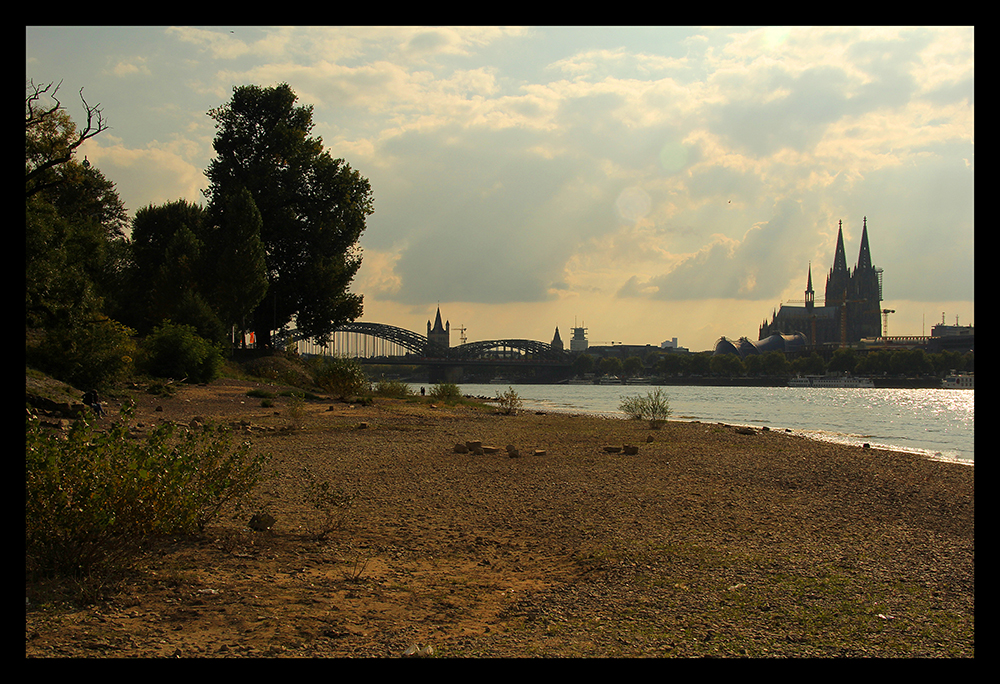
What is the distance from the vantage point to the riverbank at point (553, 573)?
4.36m

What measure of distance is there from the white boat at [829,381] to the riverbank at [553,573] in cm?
14427

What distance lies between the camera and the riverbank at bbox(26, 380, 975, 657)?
14.3 feet

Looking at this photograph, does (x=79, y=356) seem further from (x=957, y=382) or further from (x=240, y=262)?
(x=957, y=382)

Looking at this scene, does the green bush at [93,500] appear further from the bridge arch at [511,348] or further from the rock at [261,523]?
the bridge arch at [511,348]

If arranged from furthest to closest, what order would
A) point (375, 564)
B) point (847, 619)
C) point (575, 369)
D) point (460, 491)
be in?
point (575, 369)
point (460, 491)
point (375, 564)
point (847, 619)

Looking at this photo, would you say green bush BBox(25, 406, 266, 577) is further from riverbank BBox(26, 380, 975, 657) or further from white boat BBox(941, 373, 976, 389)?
white boat BBox(941, 373, 976, 389)

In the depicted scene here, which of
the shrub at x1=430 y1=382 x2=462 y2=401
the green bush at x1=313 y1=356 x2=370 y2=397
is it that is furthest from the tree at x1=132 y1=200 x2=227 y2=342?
the shrub at x1=430 y1=382 x2=462 y2=401

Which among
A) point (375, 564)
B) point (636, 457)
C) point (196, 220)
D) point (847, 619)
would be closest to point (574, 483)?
point (636, 457)

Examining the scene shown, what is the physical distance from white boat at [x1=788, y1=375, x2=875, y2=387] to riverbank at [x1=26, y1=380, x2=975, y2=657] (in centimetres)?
14427

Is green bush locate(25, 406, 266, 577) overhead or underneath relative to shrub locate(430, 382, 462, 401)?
overhead

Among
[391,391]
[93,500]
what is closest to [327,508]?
[93,500]
